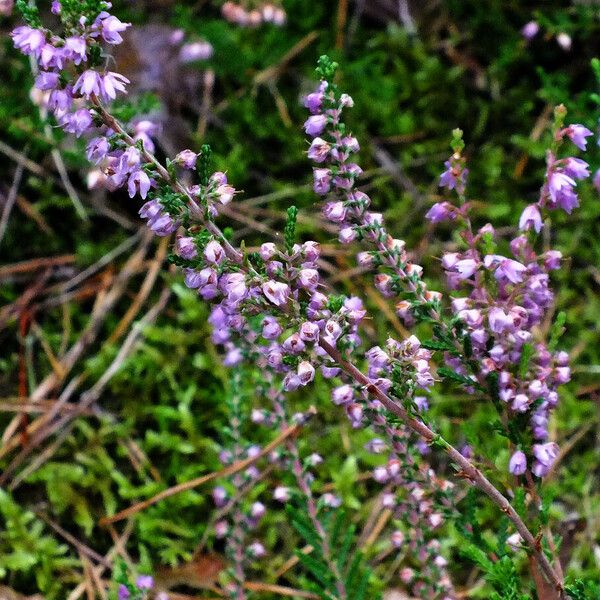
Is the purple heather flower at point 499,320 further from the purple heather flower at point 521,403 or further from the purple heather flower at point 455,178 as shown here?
the purple heather flower at point 455,178

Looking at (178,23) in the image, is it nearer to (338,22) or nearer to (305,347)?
(338,22)

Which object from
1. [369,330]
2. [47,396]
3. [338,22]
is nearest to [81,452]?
[47,396]

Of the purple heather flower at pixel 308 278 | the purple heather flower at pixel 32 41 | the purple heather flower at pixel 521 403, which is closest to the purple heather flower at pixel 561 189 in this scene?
the purple heather flower at pixel 521 403

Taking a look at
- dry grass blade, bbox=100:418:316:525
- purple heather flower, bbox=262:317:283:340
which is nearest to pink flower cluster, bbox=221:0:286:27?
dry grass blade, bbox=100:418:316:525

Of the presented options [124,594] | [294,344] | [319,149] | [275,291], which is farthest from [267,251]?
[124,594]

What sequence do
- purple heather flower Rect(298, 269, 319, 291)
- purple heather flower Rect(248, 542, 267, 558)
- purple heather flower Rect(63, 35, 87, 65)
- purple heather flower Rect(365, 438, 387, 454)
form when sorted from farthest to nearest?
purple heather flower Rect(248, 542, 267, 558), purple heather flower Rect(365, 438, 387, 454), purple heather flower Rect(298, 269, 319, 291), purple heather flower Rect(63, 35, 87, 65)

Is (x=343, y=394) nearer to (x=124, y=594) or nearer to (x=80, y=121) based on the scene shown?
(x=80, y=121)

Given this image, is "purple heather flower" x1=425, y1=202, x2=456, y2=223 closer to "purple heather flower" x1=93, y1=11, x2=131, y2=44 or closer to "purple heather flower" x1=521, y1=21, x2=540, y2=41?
"purple heather flower" x1=93, y1=11, x2=131, y2=44

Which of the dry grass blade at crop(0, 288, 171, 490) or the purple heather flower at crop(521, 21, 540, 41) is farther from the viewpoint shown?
the purple heather flower at crop(521, 21, 540, 41)
